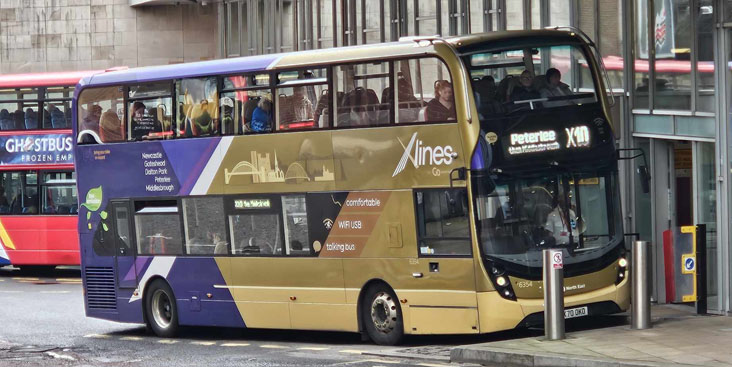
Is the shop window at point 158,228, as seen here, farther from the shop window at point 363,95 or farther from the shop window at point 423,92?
the shop window at point 423,92

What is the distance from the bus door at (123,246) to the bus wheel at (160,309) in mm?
390

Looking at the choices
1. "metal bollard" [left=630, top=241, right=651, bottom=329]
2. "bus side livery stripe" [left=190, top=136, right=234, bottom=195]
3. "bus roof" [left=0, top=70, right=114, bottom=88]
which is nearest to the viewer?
"metal bollard" [left=630, top=241, right=651, bottom=329]

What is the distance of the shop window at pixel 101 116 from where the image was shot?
69.9 ft

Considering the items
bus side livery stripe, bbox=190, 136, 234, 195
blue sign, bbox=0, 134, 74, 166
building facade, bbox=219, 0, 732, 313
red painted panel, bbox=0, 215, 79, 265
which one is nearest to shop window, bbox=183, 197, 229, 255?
bus side livery stripe, bbox=190, 136, 234, 195

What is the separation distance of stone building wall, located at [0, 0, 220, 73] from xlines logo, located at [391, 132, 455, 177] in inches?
1119

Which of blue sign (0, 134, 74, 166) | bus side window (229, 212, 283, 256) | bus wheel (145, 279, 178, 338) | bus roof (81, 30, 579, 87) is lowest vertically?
bus wheel (145, 279, 178, 338)

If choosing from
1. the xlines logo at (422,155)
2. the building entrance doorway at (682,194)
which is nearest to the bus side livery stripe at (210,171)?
the xlines logo at (422,155)

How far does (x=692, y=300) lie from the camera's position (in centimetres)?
1786

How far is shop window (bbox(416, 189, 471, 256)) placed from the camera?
53.9 ft

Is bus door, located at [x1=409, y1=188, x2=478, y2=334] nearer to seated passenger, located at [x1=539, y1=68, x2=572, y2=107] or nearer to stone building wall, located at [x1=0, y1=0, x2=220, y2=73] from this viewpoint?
seated passenger, located at [x1=539, y1=68, x2=572, y2=107]

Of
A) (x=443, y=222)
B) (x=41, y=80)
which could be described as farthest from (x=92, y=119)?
(x=41, y=80)

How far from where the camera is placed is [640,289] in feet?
53.6

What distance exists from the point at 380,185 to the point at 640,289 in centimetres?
341

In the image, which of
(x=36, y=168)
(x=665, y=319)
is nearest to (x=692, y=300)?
(x=665, y=319)
